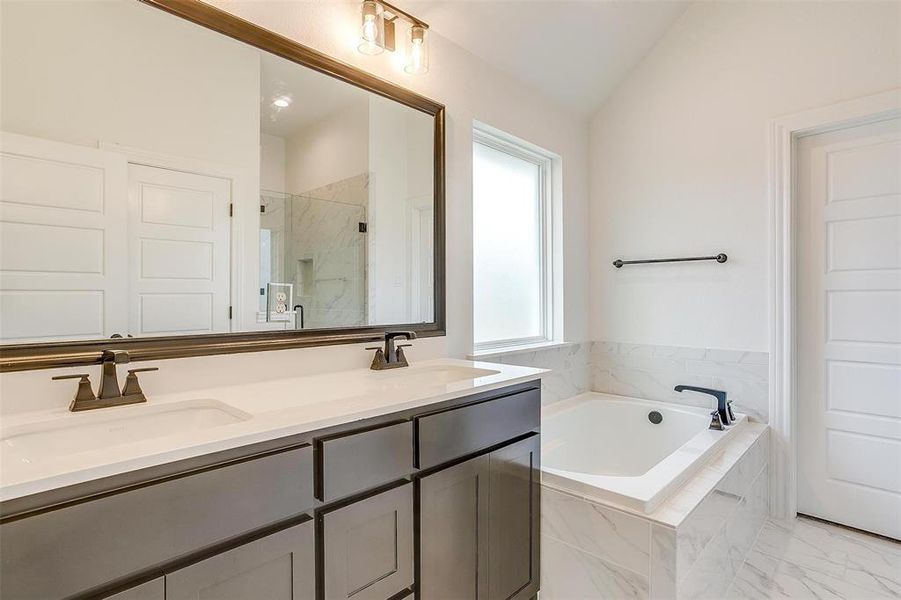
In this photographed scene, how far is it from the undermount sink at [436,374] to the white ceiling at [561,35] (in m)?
1.48

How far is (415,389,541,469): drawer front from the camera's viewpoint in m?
1.32

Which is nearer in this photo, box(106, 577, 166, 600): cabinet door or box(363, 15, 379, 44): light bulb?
box(106, 577, 166, 600): cabinet door

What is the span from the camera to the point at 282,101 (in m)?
1.58

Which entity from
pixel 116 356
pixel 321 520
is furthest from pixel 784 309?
pixel 116 356

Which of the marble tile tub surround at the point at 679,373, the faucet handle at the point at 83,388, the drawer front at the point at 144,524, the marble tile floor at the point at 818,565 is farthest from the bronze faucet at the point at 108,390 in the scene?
the marble tile tub surround at the point at 679,373

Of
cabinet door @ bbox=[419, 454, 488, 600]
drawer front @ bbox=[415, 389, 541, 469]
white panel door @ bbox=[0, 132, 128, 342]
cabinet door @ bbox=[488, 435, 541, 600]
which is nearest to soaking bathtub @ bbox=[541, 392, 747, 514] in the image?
cabinet door @ bbox=[488, 435, 541, 600]

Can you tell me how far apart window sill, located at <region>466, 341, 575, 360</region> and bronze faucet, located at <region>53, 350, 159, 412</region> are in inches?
53.7

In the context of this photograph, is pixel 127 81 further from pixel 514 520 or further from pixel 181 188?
pixel 514 520

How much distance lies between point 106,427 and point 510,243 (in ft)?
7.00

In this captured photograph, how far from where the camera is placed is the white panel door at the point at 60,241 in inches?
41.9

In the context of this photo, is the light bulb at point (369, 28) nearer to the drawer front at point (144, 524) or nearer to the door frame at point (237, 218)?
the door frame at point (237, 218)

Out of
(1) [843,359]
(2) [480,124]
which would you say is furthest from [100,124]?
(1) [843,359]

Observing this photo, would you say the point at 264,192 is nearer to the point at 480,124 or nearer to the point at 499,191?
the point at 480,124

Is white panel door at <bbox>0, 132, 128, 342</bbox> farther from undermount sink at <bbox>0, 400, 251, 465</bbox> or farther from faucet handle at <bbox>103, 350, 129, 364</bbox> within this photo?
undermount sink at <bbox>0, 400, 251, 465</bbox>
